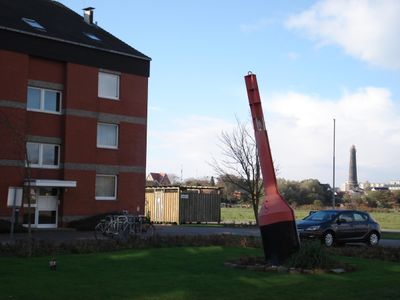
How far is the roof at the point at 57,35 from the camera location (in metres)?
32.9

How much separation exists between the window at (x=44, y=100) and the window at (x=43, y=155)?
2.04 metres

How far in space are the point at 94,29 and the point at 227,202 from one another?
56.7 meters

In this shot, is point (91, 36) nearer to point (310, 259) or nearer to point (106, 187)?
point (106, 187)

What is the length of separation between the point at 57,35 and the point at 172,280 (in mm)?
25476

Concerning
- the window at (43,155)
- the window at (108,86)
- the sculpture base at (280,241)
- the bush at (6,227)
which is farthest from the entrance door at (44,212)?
the sculpture base at (280,241)

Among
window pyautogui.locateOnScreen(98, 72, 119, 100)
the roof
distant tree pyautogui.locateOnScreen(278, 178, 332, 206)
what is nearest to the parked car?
window pyautogui.locateOnScreen(98, 72, 119, 100)

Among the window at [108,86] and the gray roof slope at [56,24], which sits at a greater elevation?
the gray roof slope at [56,24]

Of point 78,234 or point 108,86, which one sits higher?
point 108,86

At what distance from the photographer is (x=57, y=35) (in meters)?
34.5

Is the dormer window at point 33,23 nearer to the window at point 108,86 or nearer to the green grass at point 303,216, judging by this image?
the window at point 108,86

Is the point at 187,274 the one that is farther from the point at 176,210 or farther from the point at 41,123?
the point at 176,210

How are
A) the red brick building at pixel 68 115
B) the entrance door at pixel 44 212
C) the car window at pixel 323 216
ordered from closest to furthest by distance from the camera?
the car window at pixel 323 216
the red brick building at pixel 68 115
the entrance door at pixel 44 212

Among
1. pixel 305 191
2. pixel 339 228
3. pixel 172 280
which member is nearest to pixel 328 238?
pixel 339 228

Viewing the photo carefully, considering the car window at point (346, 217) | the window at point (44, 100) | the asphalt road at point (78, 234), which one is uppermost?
the window at point (44, 100)
